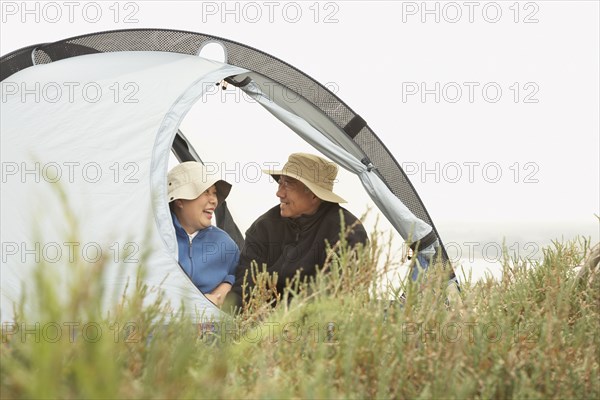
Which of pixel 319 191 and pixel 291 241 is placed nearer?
pixel 319 191

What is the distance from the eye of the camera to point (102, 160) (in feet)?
13.5

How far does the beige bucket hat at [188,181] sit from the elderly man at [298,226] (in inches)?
16.7

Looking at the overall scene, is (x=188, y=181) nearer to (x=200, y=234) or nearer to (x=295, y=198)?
(x=200, y=234)

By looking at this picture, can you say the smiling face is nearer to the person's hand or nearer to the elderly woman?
the elderly woman

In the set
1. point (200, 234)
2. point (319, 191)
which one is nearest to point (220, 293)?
point (200, 234)

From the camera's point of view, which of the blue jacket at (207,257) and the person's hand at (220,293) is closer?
the person's hand at (220,293)

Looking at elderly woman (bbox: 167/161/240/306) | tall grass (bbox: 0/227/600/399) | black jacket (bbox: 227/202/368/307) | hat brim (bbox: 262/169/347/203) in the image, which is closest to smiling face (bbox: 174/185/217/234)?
elderly woman (bbox: 167/161/240/306)

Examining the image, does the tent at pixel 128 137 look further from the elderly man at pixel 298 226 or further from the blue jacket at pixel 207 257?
the blue jacket at pixel 207 257

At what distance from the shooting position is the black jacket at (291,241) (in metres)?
4.57

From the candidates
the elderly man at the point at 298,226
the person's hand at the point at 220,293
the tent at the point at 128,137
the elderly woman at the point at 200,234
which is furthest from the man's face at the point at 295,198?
the person's hand at the point at 220,293

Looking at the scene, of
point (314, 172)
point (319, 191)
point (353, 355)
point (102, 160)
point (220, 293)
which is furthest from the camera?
point (314, 172)

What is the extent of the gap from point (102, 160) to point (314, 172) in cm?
133

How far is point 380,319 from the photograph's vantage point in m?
2.72

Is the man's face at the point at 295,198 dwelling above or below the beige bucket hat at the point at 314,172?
below
